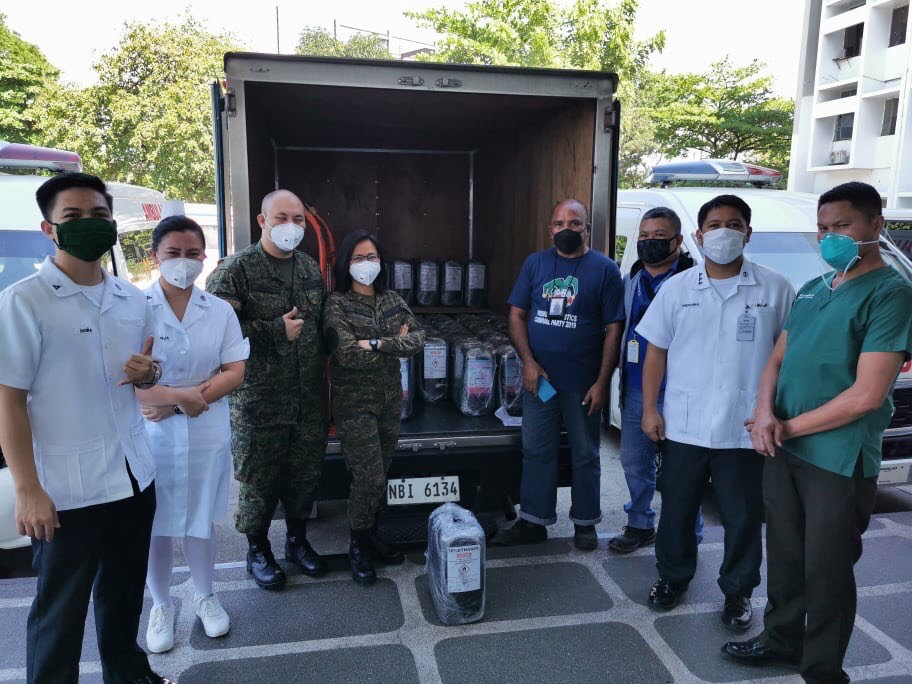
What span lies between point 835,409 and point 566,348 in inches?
52.6

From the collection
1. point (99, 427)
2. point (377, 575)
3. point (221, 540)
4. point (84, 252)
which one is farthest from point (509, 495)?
point (84, 252)

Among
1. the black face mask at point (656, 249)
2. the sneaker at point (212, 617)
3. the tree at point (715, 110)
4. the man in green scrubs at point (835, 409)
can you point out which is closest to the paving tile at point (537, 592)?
the sneaker at point (212, 617)

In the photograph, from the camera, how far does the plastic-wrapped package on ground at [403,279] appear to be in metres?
5.36

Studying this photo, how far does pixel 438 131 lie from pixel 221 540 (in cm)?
301

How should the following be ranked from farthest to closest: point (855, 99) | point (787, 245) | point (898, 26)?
point (855, 99) → point (898, 26) → point (787, 245)

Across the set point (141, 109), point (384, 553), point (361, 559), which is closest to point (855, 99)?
point (141, 109)

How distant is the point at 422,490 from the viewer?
10.9ft

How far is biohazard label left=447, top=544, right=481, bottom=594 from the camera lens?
2.84m

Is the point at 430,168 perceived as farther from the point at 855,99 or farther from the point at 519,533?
the point at 855,99

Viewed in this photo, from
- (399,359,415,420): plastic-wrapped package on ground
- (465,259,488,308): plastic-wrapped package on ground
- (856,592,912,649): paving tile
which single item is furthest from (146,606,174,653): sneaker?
(465,259,488,308): plastic-wrapped package on ground

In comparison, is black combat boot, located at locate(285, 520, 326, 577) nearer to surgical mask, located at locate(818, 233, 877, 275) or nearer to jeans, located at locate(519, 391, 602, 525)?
jeans, located at locate(519, 391, 602, 525)

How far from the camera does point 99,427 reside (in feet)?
6.69

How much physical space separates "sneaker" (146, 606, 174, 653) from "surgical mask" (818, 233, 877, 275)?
2785 millimetres

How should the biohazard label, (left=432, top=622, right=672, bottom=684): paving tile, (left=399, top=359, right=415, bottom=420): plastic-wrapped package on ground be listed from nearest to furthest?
(left=432, top=622, right=672, bottom=684): paving tile
the biohazard label
(left=399, top=359, right=415, bottom=420): plastic-wrapped package on ground
